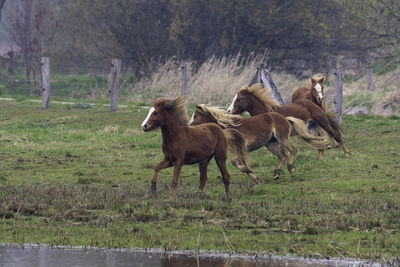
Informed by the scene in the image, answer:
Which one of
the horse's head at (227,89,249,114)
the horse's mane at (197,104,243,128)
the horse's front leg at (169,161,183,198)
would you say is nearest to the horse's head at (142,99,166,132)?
the horse's front leg at (169,161,183,198)

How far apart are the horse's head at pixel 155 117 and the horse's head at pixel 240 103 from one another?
339cm

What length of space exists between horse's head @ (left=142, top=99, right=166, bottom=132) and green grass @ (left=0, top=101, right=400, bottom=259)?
1012mm

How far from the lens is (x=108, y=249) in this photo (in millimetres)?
8031

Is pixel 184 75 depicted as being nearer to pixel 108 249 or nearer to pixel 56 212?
pixel 56 212

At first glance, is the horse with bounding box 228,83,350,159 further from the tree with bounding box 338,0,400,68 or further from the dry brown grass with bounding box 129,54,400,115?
the tree with bounding box 338,0,400,68

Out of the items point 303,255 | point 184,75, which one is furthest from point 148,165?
point 184,75

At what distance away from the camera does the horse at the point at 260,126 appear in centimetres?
1274

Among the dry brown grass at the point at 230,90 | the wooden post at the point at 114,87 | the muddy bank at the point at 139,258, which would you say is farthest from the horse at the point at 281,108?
the wooden post at the point at 114,87

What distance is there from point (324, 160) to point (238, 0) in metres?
21.3

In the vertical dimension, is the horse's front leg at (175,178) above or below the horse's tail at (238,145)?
below

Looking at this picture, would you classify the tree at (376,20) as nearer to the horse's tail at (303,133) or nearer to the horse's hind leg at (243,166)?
the horse's tail at (303,133)

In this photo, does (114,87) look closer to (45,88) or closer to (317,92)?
(45,88)

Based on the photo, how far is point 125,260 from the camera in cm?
754

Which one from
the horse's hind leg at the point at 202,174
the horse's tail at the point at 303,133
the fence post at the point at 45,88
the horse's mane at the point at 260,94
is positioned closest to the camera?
the horse's hind leg at the point at 202,174
